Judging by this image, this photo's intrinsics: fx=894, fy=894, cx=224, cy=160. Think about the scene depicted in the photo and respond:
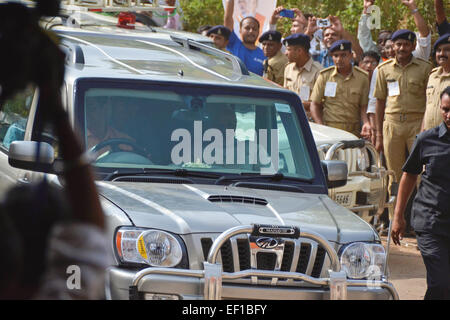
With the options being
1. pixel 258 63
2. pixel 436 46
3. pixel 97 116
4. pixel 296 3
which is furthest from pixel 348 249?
pixel 296 3

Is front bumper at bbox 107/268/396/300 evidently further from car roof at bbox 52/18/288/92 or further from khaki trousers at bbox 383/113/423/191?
khaki trousers at bbox 383/113/423/191

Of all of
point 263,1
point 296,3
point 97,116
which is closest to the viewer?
point 97,116

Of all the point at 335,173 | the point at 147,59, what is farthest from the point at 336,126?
the point at 335,173

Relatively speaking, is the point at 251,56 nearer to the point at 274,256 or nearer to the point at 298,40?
the point at 298,40

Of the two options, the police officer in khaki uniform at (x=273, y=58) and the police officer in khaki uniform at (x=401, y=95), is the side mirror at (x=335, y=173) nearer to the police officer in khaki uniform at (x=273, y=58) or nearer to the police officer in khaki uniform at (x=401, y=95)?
the police officer in khaki uniform at (x=401, y=95)

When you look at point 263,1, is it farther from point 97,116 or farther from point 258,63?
point 97,116

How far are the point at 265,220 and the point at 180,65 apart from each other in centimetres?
162

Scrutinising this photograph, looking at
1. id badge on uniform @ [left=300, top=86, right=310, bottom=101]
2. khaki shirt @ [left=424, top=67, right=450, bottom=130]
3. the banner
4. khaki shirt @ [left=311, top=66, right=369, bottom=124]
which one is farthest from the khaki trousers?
the banner

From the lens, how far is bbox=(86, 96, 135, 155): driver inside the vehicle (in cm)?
499

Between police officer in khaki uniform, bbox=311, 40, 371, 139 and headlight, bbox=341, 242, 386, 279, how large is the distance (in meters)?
5.67

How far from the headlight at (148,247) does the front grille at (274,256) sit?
0.49 ft

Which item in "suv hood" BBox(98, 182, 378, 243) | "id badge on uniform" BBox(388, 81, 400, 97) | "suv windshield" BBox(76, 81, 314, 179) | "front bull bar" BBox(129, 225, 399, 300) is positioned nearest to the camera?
"front bull bar" BBox(129, 225, 399, 300)

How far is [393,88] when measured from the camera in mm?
9688
